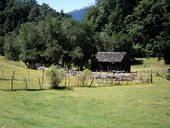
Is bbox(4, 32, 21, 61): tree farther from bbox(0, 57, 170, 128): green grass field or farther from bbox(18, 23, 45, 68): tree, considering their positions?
bbox(0, 57, 170, 128): green grass field

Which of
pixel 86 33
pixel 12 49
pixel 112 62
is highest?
pixel 86 33

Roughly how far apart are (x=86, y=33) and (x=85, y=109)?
Result: 186ft

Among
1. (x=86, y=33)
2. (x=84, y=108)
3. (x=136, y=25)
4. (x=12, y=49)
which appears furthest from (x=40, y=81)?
A: (x=136, y=25)

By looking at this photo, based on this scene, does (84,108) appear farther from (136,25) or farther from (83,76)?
(136,25)

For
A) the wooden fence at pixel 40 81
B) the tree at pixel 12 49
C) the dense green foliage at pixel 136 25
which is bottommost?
the wooden fence at pixel 40 81

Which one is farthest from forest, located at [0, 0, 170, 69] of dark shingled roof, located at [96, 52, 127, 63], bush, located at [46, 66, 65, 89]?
bush, located at [46, 66, 65, 89]

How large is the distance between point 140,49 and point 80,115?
90194 millimetres

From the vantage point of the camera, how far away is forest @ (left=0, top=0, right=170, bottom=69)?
84.2 metres

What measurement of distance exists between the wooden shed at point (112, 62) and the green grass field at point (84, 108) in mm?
35997

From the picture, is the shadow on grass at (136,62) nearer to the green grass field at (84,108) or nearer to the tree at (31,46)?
the tree at (31,46)

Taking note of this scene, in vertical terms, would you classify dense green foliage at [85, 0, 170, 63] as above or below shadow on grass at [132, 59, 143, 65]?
above

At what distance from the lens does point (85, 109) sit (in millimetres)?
32750

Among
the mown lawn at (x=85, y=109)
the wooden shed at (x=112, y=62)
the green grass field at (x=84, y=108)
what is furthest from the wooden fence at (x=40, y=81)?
the wooden shed at (x=112, y=62)

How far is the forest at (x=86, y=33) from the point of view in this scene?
276 ft
